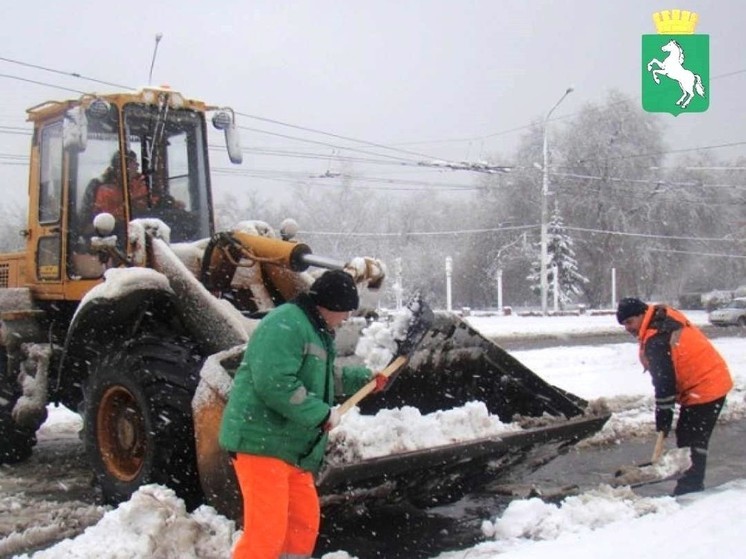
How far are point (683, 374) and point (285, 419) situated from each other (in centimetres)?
320

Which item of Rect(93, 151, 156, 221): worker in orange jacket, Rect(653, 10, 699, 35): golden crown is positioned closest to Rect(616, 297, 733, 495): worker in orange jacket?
Rect(93, 151, 156, 221): worker in orange jacket

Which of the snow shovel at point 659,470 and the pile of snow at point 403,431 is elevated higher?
the pile of snow at point 403,431

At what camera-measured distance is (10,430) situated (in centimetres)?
676

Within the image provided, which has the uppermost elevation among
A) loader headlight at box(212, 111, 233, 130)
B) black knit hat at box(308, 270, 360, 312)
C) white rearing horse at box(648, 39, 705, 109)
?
white rearing horse at box(648, 39, 705, 109)

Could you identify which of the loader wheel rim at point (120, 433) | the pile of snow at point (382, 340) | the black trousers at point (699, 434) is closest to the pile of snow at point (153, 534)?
the loader wheel rim at point (120, 433)

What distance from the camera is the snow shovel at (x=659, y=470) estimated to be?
5.66 m

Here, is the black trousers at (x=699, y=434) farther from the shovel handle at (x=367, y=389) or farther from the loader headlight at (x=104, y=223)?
the loader headlight at (x=104, y=223)

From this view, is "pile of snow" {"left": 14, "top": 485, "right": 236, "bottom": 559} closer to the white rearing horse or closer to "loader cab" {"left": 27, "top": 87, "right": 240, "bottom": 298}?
"loader cab" {"left": 27, "top": 87, "right": 240, "bottom": 298}

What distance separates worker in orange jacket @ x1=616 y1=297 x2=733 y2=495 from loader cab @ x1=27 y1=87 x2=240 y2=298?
337 centimetres

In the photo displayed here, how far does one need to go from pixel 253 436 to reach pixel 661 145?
1757 inches

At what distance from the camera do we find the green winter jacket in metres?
3.47

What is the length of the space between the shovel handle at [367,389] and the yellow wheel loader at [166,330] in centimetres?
31

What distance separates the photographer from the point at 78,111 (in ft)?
19.1

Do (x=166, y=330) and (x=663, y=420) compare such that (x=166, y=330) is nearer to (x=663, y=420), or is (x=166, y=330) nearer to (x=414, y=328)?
(x=414, y=328)
